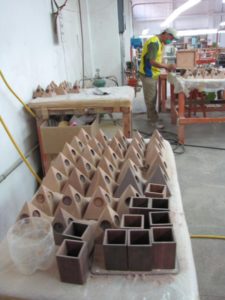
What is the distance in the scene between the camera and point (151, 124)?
14.3 feet

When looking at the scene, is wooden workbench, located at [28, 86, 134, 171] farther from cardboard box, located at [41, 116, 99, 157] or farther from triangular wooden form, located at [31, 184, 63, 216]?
triangular wooden form, located at [31, 184, 63, 216]

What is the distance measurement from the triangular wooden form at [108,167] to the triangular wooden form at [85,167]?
52 mm

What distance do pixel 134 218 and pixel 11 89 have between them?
1659 millimetres

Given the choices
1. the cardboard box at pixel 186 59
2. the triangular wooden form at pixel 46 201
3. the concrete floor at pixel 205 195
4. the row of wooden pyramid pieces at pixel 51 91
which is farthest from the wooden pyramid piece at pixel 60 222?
the cardboard box at pixel 186 59

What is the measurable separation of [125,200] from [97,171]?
0.20 metres

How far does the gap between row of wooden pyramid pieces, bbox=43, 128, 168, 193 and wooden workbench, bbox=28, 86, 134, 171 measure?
3.69ft

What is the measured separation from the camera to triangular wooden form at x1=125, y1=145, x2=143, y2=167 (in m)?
1.28

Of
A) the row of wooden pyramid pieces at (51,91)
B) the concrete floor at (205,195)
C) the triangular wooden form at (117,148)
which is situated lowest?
the concrete floor at (205,195)

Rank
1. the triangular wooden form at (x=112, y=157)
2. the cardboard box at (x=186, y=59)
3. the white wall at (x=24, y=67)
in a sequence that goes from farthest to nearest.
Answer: the cardboard box at (x=186, y=59) < the white wall at (x=24, y=67) < the triangular wooden form at (x=112, y=157)

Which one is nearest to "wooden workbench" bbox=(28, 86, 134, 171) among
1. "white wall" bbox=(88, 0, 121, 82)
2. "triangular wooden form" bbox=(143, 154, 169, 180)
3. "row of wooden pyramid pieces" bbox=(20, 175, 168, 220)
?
"triangular wooden form" bbox=(143, 154, 169, 180)

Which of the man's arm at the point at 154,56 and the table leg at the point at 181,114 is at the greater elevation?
the man's arm at the point at 154,56

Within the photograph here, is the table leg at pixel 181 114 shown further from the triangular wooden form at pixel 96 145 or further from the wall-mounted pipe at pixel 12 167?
the triangular wooden form at pixel 96 145

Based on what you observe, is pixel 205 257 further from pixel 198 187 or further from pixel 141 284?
pixel 141 284

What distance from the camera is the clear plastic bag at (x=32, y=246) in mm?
798
